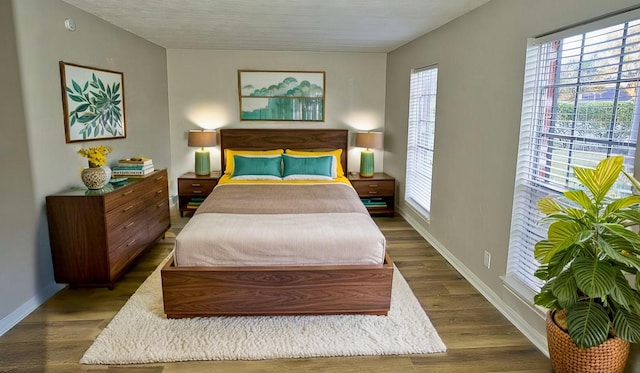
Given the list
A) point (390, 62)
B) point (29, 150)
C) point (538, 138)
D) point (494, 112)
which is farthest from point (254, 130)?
point (538, 138)

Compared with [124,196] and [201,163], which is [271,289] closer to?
[124,196]

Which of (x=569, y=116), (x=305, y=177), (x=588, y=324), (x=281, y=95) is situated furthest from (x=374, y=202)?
(x=588, y=324)

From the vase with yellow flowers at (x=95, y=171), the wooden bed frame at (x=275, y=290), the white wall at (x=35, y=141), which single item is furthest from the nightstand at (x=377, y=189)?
the white wall at (x=35, y=141)

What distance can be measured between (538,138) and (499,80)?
0.59 meters

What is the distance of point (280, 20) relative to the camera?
3742mm

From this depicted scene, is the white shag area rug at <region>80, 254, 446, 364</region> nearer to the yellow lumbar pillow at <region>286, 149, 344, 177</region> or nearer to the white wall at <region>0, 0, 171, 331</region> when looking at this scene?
the white wall at <region>0, 0, 171, 331</region>

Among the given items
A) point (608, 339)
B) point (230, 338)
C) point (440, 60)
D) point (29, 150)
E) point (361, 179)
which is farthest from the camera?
point (361, 179)

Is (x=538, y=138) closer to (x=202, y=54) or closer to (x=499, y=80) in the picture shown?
(x=499, y=80)

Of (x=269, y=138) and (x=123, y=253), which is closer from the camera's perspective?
(x=123, y=253)

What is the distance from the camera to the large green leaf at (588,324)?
1743 millimetres

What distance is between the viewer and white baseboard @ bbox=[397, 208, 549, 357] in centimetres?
250

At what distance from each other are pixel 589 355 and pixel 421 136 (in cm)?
321

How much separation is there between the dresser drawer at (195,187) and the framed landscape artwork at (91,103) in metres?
1.18

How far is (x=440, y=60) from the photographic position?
13.2ft
